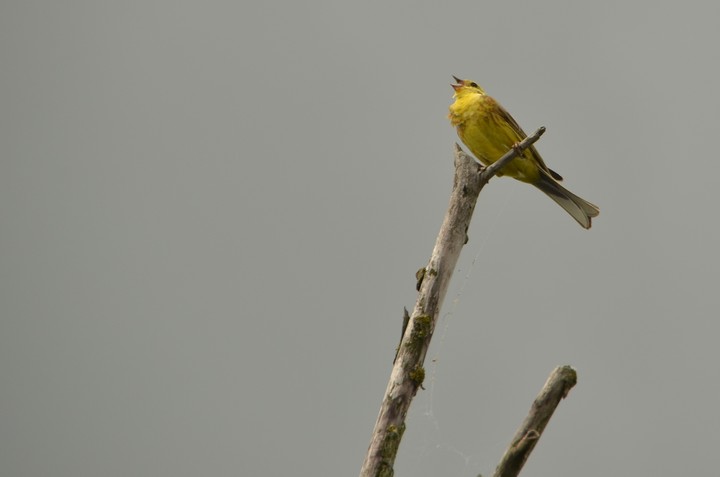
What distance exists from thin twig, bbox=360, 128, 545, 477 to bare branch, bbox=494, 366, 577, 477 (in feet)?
3.13

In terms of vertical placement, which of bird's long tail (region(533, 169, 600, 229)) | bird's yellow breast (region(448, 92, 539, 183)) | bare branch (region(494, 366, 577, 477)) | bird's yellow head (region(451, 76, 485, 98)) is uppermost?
bird's yellow head (region(451, 76, 485, 98))

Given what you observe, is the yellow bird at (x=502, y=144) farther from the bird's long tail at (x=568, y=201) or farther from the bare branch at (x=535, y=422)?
the bare branch at (x=535, y=422)

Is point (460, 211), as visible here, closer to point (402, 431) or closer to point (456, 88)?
point (402, 431)

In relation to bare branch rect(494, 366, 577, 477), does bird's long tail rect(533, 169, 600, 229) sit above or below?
above

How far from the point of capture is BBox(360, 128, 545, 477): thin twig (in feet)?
21.7

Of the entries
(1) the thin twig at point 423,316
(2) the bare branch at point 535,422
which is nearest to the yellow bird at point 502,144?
(1) the thin twig at point 423,316

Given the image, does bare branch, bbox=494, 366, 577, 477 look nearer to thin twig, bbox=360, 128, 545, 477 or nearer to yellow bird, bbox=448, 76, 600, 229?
thin twig, bbox=360, 128, 545, 477

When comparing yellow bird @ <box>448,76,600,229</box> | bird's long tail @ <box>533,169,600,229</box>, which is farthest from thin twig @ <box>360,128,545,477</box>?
bird's long tail @ <box>533,169,600,229</box>

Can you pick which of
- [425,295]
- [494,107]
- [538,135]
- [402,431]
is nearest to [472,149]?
[494,107]

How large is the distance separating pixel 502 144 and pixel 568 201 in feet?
2.88

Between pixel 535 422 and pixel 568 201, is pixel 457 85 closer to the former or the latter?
pixel 568 201

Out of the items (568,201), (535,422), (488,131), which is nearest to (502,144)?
(488,131)

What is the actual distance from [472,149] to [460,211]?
2.14m

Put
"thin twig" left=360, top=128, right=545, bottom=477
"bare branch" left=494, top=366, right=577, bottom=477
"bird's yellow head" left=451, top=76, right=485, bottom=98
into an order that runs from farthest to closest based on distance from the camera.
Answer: "bird's yellow head" left=451, top=76, right=485, bottom=98 → "thin twig" left=360, top=128, right=545, bottom=477 → "bare branch" left=494, top=366, right=577, bottom=477
